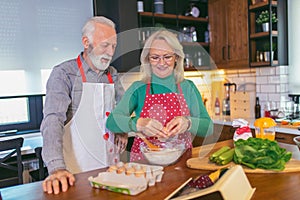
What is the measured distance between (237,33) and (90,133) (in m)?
2.10

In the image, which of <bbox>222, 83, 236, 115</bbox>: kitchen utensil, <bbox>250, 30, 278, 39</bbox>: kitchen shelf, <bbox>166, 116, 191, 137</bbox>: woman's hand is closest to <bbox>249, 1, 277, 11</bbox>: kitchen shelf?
<bbox>250, 30, 278, 39</bbox>: kitchen shelf

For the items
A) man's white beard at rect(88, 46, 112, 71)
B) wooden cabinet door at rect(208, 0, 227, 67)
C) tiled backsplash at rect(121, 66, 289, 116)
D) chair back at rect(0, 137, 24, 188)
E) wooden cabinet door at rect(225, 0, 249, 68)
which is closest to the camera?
man's white beard at rect(88, 46, 112, 71)

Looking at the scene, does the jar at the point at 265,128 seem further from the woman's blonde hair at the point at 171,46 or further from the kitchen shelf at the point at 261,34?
the kitchen shelf at the point at 261,34

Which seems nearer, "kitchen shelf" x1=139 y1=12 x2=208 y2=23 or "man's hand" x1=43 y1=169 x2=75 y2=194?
"man's hand" x1=43 y1=169 x2=75 y2=194

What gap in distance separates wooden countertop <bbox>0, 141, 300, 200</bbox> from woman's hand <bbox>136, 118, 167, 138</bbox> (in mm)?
221

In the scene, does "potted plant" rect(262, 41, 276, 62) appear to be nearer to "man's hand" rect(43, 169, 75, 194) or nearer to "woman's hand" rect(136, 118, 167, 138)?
"woman's hand" rect(136, 118, 167, 138)

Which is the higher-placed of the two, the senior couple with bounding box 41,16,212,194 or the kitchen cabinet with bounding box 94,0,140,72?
the kitchen cabinet with bounding box 94,0,140,72

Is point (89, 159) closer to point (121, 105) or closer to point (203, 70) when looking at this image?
point (121, 105)

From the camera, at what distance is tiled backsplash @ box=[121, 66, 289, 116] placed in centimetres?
281

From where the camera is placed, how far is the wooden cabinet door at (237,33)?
9.61ft

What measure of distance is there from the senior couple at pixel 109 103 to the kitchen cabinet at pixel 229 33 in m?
1.53

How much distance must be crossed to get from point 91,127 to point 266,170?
0.88 meters

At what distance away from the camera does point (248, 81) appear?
→ 10.4 feet

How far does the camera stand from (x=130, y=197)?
84 centimetres
